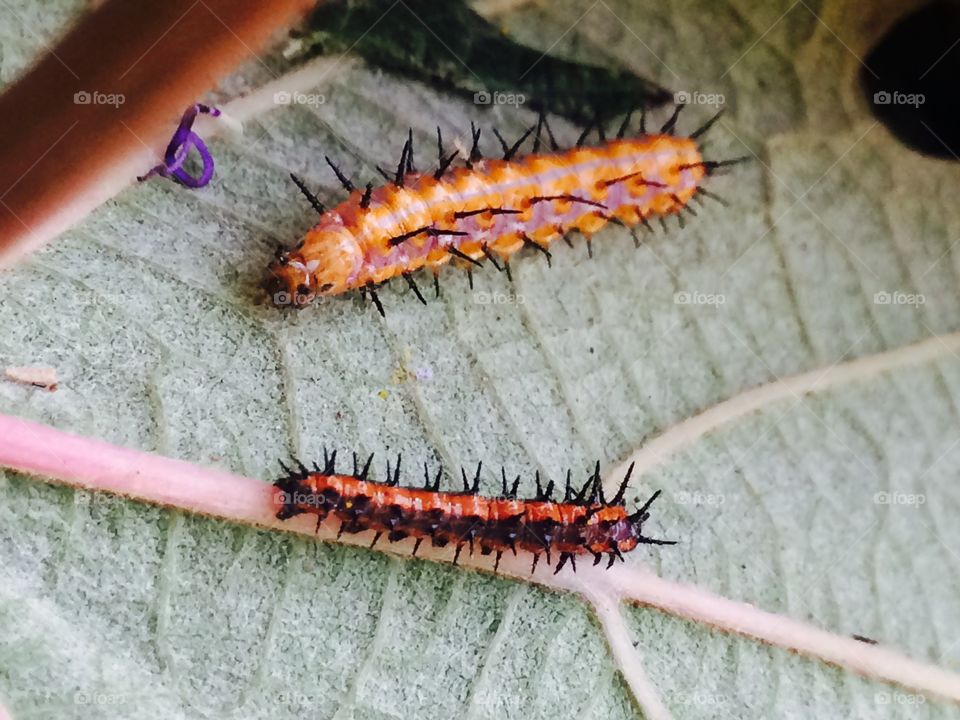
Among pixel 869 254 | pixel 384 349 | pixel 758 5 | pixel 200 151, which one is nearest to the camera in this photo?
pixel 200 151

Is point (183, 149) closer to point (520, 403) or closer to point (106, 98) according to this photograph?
point (106, 98)

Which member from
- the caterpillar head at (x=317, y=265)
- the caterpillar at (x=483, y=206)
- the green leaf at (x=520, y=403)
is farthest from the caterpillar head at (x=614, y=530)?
the caterpillar head at (x=317, y=265)

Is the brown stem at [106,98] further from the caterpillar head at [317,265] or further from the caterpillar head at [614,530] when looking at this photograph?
the caterpillar head at [614,530]

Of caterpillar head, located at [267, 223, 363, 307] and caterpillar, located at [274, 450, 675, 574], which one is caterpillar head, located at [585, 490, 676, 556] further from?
caterpillar head, located at [267, 223, 363, 307]

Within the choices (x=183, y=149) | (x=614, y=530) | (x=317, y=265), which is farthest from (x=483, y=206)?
(x=614, y=530)

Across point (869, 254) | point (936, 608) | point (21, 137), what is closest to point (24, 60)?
point (21, 137)

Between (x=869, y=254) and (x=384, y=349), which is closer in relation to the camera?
(x=384, y=349)

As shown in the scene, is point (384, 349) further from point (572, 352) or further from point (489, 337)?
point (572, 352)
